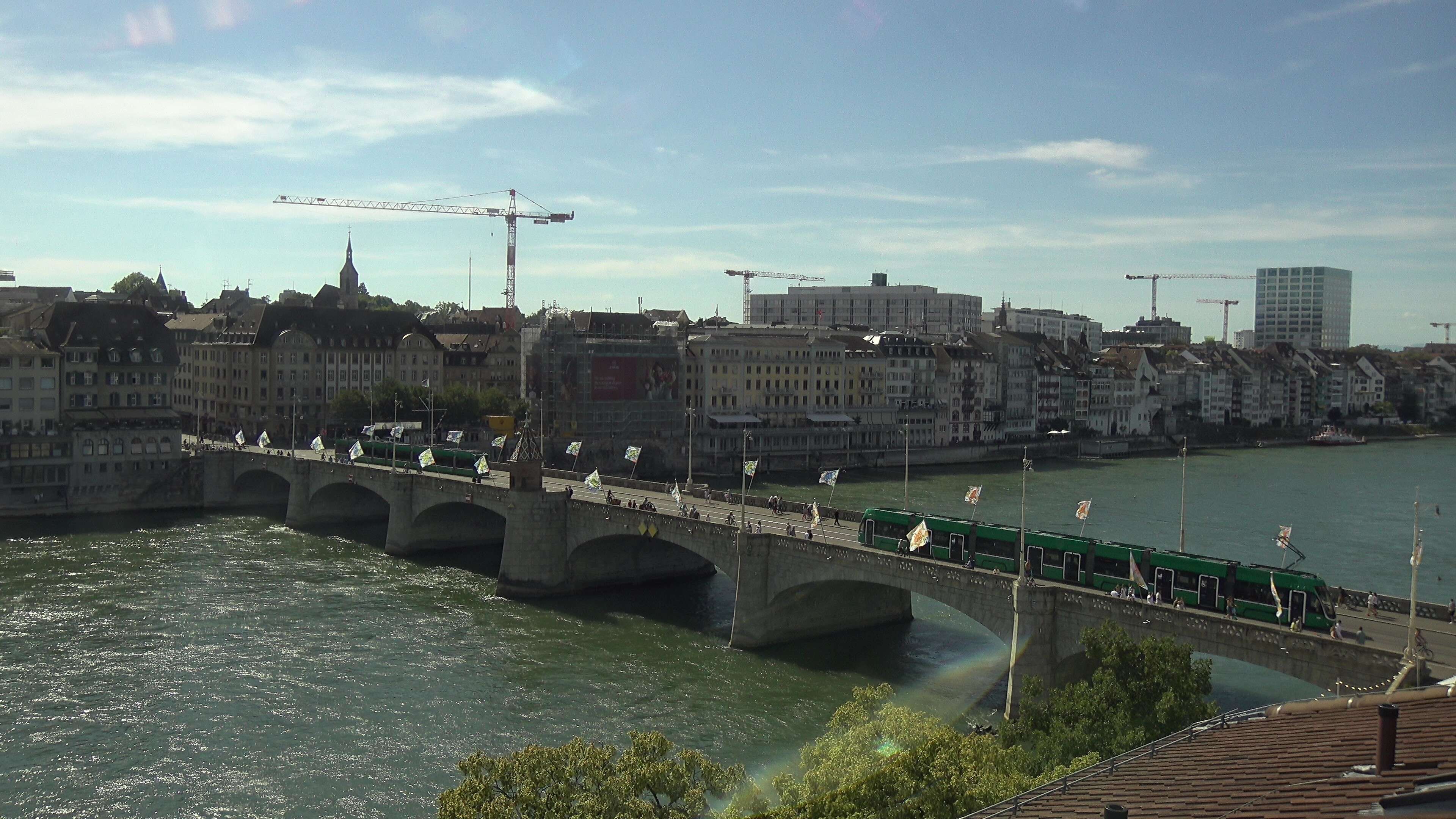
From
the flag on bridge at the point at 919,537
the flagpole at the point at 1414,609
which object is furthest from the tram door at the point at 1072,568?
the flagpole at the point at 1414,609

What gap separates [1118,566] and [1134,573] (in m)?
2.64

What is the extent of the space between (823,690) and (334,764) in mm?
17448

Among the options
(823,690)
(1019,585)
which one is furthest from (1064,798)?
(823,690)

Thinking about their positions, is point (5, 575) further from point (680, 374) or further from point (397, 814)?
point (680, 374)

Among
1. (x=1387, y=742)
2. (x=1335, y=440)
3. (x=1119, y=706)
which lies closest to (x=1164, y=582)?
(x=1119, y=706)

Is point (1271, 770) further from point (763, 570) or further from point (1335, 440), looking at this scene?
point (1335, 440)

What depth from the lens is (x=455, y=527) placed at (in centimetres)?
7762

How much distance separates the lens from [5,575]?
6594 cm

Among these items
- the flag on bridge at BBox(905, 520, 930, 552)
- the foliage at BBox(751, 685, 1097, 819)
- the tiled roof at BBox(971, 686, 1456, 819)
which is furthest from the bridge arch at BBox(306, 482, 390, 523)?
the tiled roof at BBox(971, 686, 1456, 819)

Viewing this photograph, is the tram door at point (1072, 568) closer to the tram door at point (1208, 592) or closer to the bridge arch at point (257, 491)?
the tram door at point (1208, 592)

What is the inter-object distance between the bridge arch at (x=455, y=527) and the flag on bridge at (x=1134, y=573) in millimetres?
42419

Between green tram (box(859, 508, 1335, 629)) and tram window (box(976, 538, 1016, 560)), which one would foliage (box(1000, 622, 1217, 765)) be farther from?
tram window (box(976, 538, 1016, 560))

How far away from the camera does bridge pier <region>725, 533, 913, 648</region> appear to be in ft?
170

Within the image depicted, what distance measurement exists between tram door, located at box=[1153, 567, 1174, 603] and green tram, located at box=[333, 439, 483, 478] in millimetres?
44409
